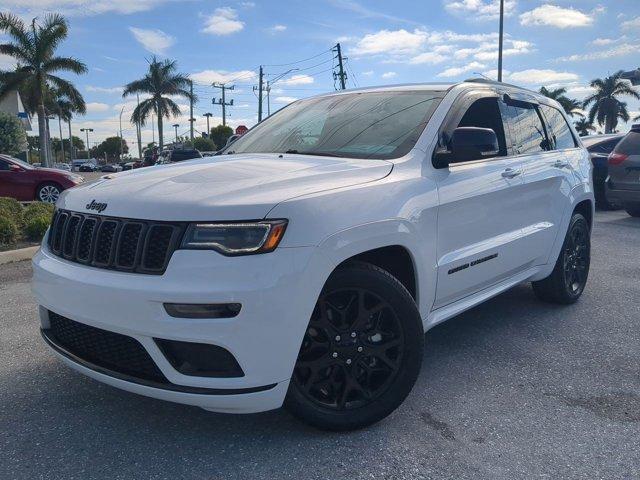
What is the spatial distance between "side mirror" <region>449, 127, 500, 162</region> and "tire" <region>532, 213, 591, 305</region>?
189cm

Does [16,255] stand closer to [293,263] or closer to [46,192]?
[293,263]

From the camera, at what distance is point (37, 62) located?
3319 centimetres

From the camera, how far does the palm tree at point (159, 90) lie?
166 ft

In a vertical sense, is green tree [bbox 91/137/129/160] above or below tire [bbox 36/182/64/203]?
above

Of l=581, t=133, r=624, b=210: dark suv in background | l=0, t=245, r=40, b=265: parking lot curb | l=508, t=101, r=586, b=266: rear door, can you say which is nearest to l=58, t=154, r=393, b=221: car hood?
l=508, t=101, r=586, b=266: rear door

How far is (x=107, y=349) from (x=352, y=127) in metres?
2.01

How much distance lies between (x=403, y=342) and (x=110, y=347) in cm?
138

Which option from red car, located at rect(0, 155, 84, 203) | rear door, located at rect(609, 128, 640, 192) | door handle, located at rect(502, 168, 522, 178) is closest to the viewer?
door handle, located at rect(502, 168, 522, 178)

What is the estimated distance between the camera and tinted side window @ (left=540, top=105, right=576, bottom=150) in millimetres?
5039

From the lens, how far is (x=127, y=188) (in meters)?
2.85

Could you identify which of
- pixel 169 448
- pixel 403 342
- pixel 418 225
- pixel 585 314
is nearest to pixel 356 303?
pixel 403 342

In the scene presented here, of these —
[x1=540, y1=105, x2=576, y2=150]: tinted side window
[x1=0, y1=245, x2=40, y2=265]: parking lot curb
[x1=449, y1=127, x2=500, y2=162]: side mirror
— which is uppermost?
[x1=540, y1=105, x2=576, y2=150]: tinted side window

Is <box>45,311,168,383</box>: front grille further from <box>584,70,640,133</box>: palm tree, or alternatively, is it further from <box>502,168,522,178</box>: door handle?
<box>584,70,640,133</box>: palm tree

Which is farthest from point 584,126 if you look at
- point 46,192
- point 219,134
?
point 46,192
